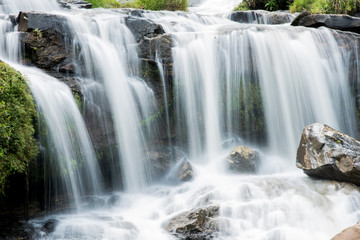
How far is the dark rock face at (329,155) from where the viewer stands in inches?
227

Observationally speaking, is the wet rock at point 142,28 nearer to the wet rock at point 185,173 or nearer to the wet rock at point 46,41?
the wet rock at point 46,41

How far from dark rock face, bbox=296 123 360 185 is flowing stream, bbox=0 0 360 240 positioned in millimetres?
264

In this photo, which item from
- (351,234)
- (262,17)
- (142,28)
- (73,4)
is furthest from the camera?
(262,17)

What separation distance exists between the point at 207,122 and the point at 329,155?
10.4ft

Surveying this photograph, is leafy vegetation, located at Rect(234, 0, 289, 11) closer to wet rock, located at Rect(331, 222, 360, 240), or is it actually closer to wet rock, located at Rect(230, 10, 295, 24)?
wet rock, located at Rect(230, 10, 295, 24)

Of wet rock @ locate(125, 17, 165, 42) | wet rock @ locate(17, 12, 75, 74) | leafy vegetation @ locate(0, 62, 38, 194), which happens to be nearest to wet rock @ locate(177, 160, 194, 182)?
leafy vegetation @ locate(0, 62, 38, 194)

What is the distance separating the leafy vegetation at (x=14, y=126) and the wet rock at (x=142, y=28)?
409 cm

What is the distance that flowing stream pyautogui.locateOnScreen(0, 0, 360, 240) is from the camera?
A: 17.8ft

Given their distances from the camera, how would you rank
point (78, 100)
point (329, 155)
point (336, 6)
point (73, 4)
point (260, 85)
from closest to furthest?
1. point (329, 155)
2. point (78, 100)
3. point (260, 85)
4. point (336, 6)
5. point (73, 4)

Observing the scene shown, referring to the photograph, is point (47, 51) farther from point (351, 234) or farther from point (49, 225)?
point (351, 234)

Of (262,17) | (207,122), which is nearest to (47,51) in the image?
(207,122)

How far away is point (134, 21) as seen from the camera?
29.5 feet

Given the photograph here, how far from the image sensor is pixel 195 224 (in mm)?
5086

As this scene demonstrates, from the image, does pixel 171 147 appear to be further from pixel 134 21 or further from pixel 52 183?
pixel 134 21
